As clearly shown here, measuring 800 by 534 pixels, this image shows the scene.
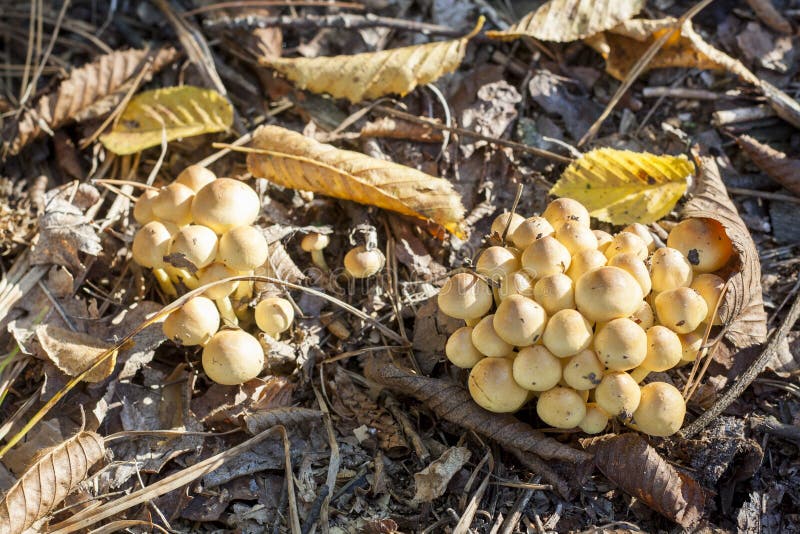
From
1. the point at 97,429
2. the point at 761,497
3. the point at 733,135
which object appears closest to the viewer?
the point at 761,497

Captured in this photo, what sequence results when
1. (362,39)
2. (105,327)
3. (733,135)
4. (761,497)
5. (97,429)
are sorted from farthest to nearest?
(362,39) → (733,135) → (105,327) → (97,429) → (761,497)

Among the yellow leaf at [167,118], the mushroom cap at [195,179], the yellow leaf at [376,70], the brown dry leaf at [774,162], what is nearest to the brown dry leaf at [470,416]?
the mushroom cap at [195,179]

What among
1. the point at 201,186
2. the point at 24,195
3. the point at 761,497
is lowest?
the point at 761,497

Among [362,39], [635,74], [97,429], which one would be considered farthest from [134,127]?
[635,74]

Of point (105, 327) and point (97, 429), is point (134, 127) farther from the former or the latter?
point (97, 429)

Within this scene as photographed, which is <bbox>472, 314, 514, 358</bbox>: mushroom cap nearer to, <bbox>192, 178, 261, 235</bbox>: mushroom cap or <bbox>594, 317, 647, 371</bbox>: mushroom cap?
<bbox>594, 317, 647, 371</bbox>: mushroom cap

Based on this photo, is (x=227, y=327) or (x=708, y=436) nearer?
(x=708, y=436)
